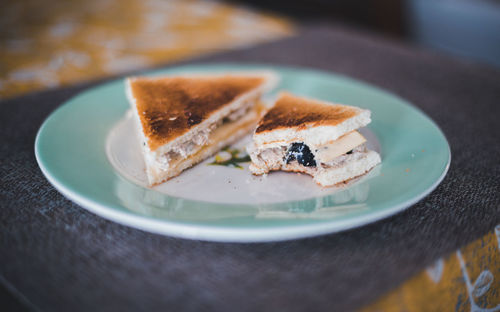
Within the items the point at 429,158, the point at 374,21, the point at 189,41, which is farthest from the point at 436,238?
the point at 374,21

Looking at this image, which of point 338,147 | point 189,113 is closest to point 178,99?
point 189,113

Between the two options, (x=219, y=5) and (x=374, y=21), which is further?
(x=374, y=21)

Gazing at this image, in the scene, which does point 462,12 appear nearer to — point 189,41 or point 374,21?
point 374,21

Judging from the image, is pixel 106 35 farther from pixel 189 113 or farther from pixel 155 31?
pixel 189 113

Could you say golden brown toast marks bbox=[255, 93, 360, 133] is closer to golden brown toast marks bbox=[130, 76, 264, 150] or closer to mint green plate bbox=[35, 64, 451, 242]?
mint green plate bbox=[35, 64, 451, 242]

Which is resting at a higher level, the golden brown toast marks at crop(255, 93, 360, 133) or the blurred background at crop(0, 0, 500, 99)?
the golden brown toast marks at crop(255, 93, 360, 133)

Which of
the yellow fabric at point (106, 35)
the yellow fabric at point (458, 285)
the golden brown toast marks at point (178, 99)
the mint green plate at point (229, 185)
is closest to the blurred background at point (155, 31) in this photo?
the yellow fabric at point (106, 35)

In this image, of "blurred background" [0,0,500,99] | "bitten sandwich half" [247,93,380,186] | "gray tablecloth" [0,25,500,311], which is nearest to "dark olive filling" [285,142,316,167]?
"bitten sandwich half" [247,93,380,186]
